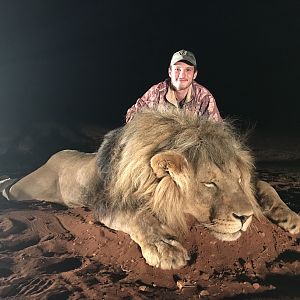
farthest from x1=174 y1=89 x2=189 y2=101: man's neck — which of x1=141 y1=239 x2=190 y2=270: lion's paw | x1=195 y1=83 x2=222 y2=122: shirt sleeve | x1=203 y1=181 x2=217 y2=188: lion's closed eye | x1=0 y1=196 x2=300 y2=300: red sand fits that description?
x1=141 y1=239 x2=190 y2=270: lion's paw

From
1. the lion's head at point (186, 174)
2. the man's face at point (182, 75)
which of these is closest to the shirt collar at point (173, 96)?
the man's face at point (182, 75)

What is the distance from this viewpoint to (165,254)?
3.13 meters

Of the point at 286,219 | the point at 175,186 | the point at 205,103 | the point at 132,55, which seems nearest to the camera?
the point at 175,186

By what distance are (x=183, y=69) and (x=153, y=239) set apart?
6.54 feet

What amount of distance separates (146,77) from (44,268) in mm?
10044

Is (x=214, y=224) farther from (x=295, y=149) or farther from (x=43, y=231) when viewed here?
(x=295, y=149)

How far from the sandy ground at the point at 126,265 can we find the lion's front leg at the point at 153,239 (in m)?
0.06

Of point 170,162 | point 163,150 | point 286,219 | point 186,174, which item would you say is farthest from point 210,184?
point 286,219

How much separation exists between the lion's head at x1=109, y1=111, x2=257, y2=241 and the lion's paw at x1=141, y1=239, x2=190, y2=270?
202mm

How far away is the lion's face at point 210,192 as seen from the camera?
3129 millimetres

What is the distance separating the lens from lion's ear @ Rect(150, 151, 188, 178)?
326 cm

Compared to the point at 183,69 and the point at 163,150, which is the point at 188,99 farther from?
the point at 163,150

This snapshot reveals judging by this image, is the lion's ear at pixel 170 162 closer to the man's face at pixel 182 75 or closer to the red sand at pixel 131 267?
the red sand at pixel 131 267

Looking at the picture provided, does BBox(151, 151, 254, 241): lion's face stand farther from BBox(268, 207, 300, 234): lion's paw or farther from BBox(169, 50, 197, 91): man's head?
BBox(169, 50, 197, 91): man's head
